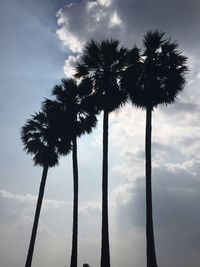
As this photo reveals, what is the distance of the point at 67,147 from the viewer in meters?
35.8

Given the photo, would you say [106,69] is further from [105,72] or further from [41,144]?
[41,144]

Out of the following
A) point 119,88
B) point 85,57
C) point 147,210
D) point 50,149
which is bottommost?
point 147,210

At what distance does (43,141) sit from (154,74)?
13.1 meters

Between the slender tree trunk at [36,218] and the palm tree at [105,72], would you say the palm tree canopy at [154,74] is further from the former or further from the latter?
the slender tree trunk at [36,218]

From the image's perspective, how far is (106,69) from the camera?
31453mm

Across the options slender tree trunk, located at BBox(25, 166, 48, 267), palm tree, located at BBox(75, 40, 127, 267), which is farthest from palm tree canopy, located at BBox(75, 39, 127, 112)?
slender tree trunk, located at BBox(25, 166, 48, 267)

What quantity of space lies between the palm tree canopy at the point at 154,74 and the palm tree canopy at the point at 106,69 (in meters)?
1.00

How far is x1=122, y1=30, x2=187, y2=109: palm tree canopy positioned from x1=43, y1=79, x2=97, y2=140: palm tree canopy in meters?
4.13

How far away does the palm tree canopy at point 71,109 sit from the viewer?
3275 cm

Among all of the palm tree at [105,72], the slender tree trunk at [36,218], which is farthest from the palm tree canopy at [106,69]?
the slender tree trunk at [36,218]

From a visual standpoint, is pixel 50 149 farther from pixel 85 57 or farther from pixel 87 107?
pixel 85 57

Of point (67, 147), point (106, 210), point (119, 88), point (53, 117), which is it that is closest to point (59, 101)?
point (53, 117)

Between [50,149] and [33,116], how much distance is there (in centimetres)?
452

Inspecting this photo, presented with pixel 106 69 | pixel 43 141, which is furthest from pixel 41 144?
pixel 106 69
